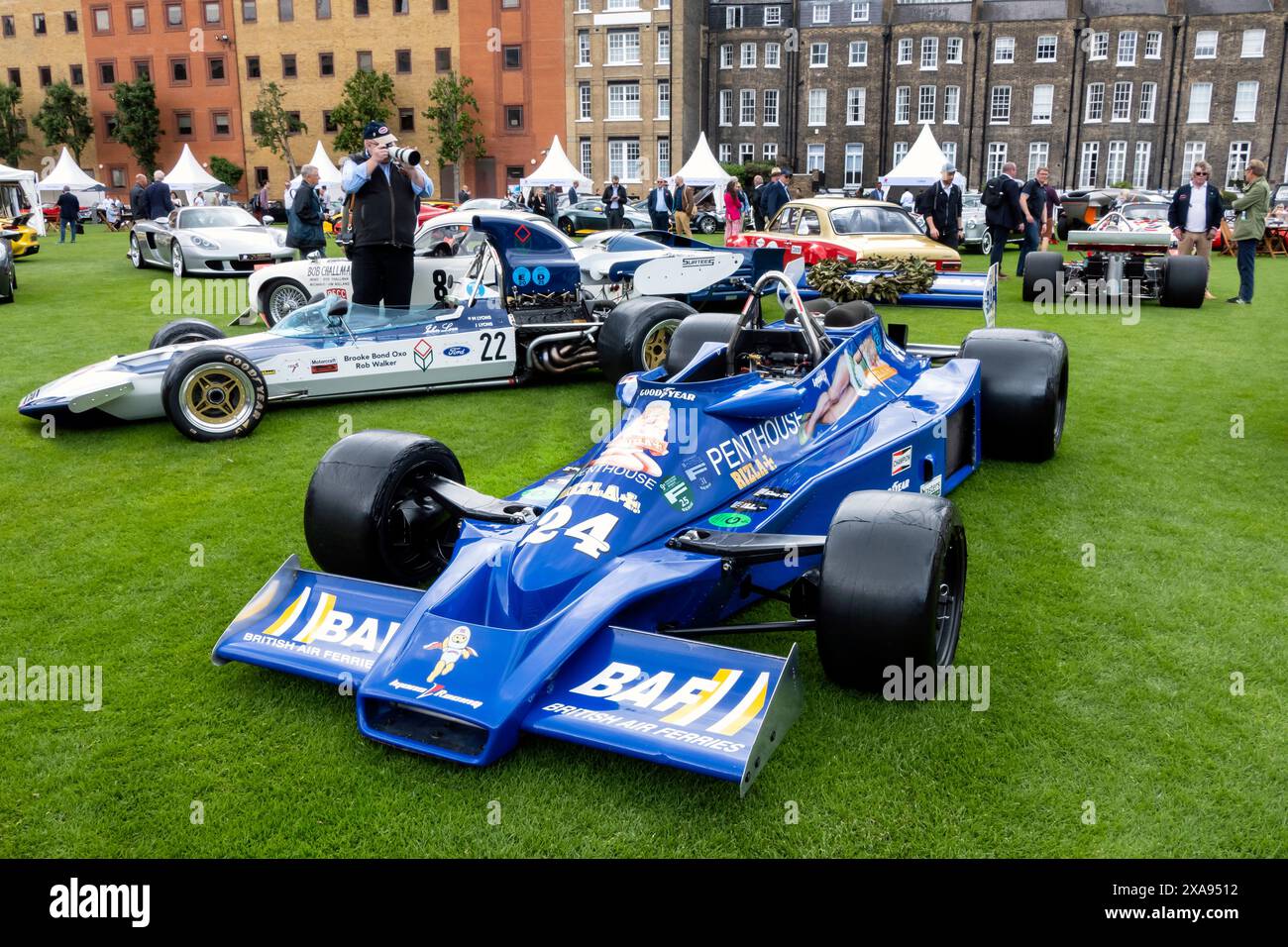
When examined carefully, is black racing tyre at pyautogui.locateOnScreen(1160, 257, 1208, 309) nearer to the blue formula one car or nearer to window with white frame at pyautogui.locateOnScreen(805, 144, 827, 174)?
the blue formula one car

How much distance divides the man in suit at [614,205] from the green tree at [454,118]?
868 inches

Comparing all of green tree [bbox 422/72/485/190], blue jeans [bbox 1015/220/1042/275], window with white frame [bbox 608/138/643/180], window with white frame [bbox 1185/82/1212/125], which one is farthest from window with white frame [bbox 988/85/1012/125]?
blue jeans [bbox 1015/220/1042/275]

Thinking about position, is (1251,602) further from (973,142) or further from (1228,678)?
(973,142)

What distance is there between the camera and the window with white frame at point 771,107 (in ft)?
183

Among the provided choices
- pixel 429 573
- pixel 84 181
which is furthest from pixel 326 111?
pixel 429 573

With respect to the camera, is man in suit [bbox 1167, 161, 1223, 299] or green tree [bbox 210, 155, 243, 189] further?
green tree [bbox 210, 155, 243, 189]

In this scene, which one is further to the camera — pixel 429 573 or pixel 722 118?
pixel 722 118

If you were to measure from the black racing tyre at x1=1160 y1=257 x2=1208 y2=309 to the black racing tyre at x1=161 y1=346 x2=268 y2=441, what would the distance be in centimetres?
1244

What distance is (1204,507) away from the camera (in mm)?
6090

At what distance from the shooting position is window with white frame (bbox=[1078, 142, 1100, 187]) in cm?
5441

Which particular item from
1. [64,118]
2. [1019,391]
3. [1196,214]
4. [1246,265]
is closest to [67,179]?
[64,118]
